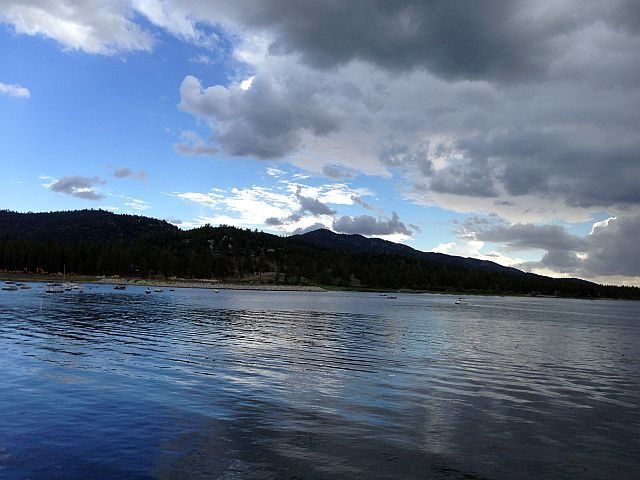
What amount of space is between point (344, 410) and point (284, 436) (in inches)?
192

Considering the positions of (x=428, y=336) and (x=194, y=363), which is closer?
(x=194, y=363)

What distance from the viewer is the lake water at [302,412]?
15.7 m

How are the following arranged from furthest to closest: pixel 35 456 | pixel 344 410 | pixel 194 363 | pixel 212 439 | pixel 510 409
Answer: pixel 194 363, pixel 510 409, pixel 344 410, pixel 212 439, pixel 35 456

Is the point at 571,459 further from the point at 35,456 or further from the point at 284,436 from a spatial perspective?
the point at 35,456

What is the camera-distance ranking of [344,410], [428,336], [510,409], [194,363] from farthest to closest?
1. [428,336]
2. [194,363]
3. [510,409]
4. [344,410]

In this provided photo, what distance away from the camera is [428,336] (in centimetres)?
6134

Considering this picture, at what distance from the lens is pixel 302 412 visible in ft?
72.9

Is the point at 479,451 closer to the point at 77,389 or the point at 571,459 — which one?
the point at 571,459

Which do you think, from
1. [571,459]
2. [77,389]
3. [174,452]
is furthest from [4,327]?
[571,459]

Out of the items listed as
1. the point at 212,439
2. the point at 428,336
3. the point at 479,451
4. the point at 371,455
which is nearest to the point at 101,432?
the point at 212,439

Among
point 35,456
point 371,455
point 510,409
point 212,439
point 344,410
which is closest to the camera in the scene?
point 35,456

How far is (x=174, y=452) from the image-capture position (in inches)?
647

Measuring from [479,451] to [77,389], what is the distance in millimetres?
19313

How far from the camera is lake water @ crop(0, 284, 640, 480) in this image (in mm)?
15719
